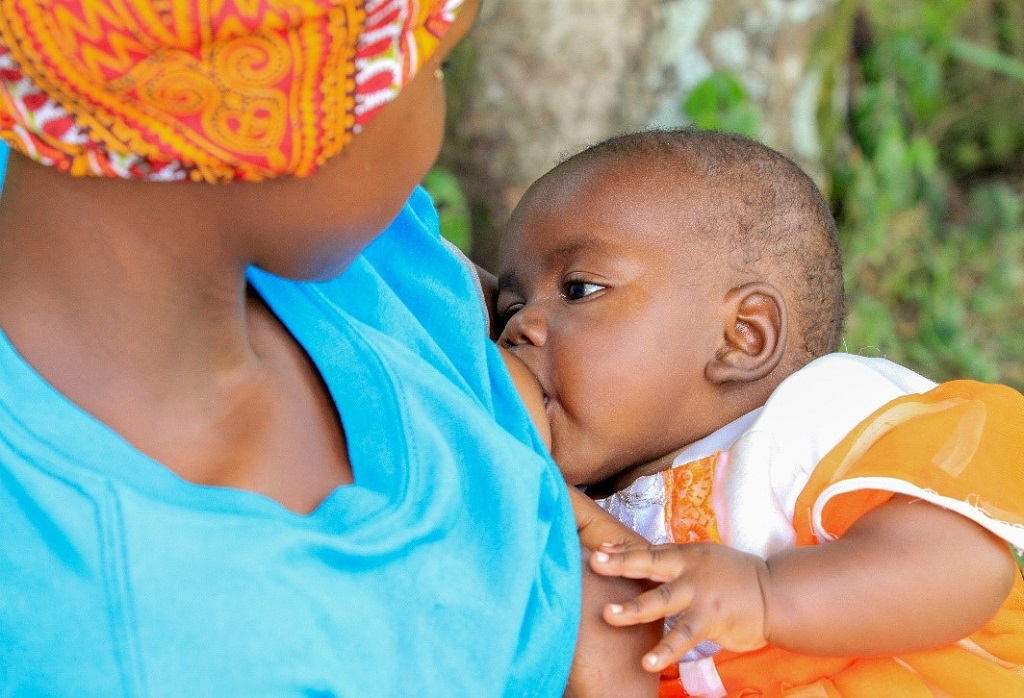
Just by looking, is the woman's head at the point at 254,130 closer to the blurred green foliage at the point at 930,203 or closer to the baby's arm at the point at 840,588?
the baby's arm at the point at 840,588

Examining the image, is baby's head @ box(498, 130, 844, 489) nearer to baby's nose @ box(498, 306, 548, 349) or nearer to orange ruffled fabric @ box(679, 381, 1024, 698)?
baby's nose @ box(498, 306, 548, 349)

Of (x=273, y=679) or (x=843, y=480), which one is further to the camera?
(x=843, y=480)

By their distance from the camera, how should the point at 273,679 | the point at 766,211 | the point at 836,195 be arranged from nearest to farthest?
the point at 273,679, the point at 766,211, the point at 836,195

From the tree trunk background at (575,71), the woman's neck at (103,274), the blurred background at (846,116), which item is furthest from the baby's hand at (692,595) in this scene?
the tree trunk background at (575,71)

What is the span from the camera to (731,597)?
1.65 m

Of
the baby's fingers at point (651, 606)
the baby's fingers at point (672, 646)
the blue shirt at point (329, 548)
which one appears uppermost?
the blue shirt at point (329, 548)

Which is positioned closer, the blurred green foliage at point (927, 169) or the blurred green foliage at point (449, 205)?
the blurred green foliage at point (449, 205)

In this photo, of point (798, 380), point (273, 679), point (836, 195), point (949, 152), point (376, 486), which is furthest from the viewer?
point (949, 152)

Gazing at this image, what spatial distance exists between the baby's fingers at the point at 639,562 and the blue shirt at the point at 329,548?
4 centimetres

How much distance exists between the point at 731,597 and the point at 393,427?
54 cm

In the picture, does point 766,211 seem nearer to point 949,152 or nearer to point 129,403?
point 129,403

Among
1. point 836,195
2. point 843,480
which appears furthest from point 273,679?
point 836,195

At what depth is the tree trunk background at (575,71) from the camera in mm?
3578

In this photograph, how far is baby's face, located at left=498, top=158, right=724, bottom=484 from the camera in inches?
82.1
